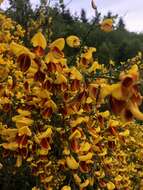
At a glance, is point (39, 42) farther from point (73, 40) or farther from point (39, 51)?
point (73, 40)

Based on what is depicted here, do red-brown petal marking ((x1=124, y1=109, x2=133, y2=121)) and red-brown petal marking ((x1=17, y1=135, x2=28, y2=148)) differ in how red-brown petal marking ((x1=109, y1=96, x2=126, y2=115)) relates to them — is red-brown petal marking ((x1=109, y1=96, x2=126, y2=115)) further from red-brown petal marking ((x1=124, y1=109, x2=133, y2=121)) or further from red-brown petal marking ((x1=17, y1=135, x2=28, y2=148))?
red-brown petal marking ((x1=17, y1=135, x2=28, y2=148))

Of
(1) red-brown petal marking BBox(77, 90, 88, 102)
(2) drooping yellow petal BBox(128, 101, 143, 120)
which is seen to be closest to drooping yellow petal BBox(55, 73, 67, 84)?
(1) red-brown petal marking BBox(77, 90, 88, 102)

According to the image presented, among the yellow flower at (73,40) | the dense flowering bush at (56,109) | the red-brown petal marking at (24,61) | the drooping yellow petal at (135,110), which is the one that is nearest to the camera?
the drooping yellow petal at (135,110)

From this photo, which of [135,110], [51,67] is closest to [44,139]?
[51,67]

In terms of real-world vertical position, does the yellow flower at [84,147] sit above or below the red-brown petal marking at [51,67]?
below

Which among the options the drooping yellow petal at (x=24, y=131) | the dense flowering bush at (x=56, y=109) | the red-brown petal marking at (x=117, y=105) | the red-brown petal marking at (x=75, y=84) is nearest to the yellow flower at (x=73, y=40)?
the dense flowering bush at (x=56, y=109)

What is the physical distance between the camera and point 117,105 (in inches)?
66.9

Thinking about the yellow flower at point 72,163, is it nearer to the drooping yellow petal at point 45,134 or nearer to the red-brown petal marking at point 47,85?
the drooping yellow petal at point 45,134

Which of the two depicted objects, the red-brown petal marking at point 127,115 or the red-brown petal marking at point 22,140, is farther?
the red-brown petal marking at point 22,140

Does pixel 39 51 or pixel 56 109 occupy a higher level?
pixel 39 51

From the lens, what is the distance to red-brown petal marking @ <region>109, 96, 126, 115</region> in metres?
1.67

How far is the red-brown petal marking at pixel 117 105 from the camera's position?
1.67m

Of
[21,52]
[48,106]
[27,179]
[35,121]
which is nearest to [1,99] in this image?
[35,121]

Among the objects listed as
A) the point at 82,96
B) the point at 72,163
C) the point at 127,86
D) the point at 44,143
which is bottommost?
the point at 72,163
